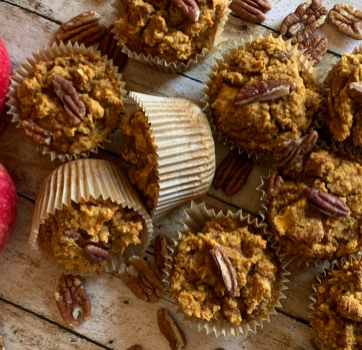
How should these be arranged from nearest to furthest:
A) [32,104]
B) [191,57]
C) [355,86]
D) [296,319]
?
[355,86]
[32,104]
[191,57]
[296,319]

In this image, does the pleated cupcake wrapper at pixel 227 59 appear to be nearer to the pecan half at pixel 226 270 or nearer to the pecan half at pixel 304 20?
the pecan half at pixel 304 20

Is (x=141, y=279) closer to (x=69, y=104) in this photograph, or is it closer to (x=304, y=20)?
(x=69, y=104)

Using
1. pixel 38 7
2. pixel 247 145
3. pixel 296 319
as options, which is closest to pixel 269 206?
pixel 247 145

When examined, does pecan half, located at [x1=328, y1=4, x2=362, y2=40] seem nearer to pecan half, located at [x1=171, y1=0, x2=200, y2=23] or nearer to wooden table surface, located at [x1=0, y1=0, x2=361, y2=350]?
wooden table surface, located at [x1=0, y1=0, x2=361, y2=350]

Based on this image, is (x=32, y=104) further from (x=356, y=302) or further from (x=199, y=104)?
(x=356, y=302)

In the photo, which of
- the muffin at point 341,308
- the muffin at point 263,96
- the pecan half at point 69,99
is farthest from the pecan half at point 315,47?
the pecan half at point 69,99
